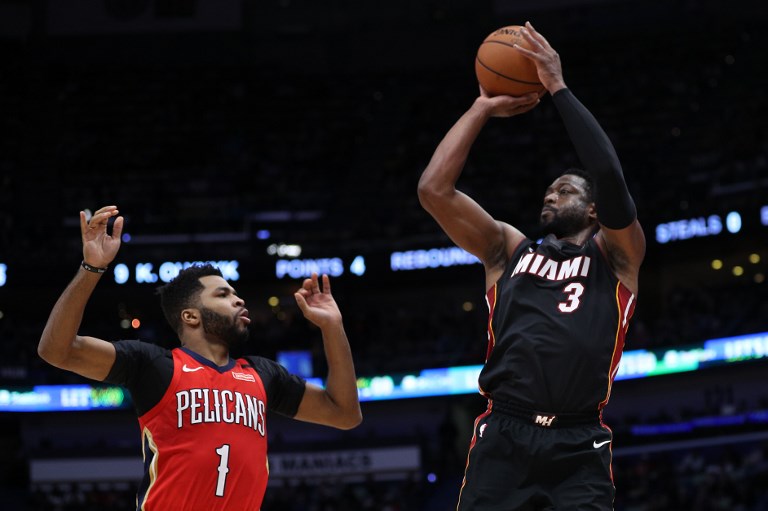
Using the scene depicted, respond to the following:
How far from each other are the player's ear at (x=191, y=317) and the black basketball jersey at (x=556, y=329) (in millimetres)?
1295

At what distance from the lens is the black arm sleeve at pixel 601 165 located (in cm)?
429

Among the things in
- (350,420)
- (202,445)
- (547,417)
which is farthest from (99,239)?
(547,417)

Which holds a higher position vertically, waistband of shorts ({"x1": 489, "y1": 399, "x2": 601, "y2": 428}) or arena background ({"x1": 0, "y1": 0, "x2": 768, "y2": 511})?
arena background ({"x1": 0, "y1": 0, "x2": 768, "y2": 511})

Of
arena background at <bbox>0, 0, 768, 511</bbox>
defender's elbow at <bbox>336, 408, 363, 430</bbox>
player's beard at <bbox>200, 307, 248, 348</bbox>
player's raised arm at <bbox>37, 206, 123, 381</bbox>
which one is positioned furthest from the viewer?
arena background at <bbox>0, 0, 768, 511</bbox>

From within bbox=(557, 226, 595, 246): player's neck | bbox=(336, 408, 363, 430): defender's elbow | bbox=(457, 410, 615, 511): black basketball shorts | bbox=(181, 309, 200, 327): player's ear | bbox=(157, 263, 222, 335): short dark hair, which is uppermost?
bbox=(557, 226, 595, 246): player's neck

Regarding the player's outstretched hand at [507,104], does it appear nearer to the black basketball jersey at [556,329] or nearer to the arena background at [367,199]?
the black basketball jersey at [556,329]

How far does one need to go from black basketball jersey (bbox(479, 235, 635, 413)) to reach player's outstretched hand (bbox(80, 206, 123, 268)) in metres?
1.61

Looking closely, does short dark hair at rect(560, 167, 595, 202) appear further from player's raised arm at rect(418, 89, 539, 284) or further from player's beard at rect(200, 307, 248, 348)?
player's beard at rect(200, 307, 248, 348)

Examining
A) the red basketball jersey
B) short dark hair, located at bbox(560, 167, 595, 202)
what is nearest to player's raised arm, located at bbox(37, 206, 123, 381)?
the red basketball jersey

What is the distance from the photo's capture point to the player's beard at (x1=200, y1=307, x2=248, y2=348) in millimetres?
4773

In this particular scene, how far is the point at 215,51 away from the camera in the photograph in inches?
1170

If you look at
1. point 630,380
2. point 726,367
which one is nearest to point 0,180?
point 630,380

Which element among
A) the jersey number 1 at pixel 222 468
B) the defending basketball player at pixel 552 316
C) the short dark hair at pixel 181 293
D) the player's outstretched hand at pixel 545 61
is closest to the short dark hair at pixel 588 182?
the defending basketball player at pixel 552 316

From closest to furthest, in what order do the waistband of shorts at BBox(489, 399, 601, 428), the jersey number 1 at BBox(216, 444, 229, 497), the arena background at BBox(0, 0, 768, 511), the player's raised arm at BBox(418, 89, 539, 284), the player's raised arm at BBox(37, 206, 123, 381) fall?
the player's raised arm at BBox(37, 206, 123, 381) < the waistband of shorts at BBox(489, 399, 601, 428) < the jersey number 1 at BBox(216, 444, 229, 497) < the player's raised arm at BBox(418, 89, 539, 284) < the arena background at BBox(0, 0, 768, 511)
